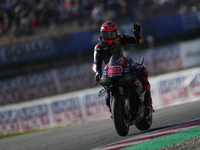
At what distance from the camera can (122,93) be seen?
514 cm

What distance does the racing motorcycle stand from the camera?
4.96 m

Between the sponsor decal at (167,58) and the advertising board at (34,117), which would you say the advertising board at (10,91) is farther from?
the sponsor decal at (167,58)

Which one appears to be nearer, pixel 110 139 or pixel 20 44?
pixel 110 139

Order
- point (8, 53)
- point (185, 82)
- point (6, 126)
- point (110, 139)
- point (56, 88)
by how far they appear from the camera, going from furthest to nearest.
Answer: point (8, 53) < point (56, 88) < point (6, 126) < point (185, 82) < point (110, 139)

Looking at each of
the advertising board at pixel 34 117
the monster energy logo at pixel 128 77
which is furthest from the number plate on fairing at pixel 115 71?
the advertising board at pixel 34 117

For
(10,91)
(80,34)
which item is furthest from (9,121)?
(80,34)

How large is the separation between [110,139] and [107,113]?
5187 millimetres

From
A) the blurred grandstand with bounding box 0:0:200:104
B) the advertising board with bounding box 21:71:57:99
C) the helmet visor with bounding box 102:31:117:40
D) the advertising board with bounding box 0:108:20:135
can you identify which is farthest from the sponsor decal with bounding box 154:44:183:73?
the helmet visor with bounding box 102:31:117:40

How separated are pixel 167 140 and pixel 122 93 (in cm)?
98

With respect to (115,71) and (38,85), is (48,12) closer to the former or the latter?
(38,85)

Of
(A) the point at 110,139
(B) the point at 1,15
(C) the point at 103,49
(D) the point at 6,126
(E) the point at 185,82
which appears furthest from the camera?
(B) the point at 1,15

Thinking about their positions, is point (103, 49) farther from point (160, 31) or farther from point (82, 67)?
point (160, 31)

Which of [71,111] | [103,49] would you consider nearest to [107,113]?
[71,111]

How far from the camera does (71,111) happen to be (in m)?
10.8
